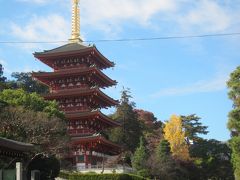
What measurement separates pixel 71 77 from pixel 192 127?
29.6 meters

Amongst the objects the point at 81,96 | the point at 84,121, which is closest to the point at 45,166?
the point at 84,121

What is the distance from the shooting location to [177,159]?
216 feet

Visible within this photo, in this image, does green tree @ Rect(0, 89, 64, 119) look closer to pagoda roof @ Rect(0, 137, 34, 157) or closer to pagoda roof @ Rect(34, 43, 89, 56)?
pagoda roof @ Rect(34, 43, 89, 56)

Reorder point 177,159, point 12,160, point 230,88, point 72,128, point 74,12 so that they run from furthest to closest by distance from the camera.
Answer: point 74,12, point 177,159, point 72,128, point 230,88, point 12,160

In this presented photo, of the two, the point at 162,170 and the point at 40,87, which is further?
the point at 40,87

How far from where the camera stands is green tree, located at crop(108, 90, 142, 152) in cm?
7075

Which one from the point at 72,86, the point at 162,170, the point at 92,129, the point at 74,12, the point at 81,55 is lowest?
the point at 162,170

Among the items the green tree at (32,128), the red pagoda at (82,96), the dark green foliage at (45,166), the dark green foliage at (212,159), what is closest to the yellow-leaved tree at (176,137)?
the dark green foliage at (212,159)

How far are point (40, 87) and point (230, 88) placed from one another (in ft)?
152

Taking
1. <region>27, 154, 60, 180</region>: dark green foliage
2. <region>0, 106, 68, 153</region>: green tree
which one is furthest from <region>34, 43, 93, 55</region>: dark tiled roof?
<region>27, 154, 60, 180</region>: dark green foliage

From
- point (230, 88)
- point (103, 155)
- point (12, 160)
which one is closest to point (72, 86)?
point (103, 155)

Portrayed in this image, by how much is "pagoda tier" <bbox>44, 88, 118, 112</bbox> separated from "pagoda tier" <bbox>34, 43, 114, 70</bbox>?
164 inches

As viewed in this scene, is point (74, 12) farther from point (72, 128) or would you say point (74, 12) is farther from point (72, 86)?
point (72, 128)

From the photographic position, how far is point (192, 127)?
84.1 m
